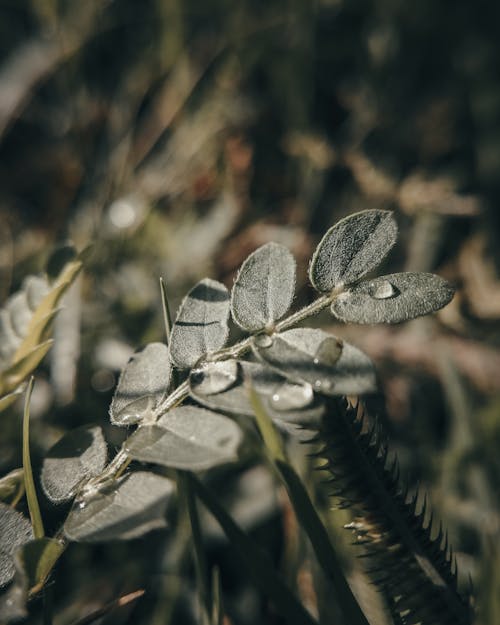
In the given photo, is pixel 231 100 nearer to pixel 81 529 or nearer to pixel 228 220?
pixel 228 220

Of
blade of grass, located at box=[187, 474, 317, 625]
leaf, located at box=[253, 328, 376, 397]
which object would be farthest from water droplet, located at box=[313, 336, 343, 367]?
blade of grass, located at box=[187, 474, 317, 625]

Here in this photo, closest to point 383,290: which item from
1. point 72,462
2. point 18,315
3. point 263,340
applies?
point 263,340

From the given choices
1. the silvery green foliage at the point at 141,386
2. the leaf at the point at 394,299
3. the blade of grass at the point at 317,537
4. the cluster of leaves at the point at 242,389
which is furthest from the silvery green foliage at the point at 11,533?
the leaf at the point at 394,299

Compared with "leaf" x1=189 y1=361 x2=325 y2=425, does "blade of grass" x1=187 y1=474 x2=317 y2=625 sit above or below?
below

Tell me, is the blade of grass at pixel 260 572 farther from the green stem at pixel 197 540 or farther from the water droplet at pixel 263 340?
the water droplet at pixel 263 340

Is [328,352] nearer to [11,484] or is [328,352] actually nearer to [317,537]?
[317,537]

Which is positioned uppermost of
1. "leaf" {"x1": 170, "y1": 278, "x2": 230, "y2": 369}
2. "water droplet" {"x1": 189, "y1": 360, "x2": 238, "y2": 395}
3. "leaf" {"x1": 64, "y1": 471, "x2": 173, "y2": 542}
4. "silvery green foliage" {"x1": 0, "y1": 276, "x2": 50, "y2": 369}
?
"silvery green foliage" {"x1": 0, "y1": 276, "x2": 50, "y2": 369}

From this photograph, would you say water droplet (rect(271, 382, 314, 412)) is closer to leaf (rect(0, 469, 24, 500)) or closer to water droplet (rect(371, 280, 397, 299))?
water droplet (rect(371, 280, 397, 299))
